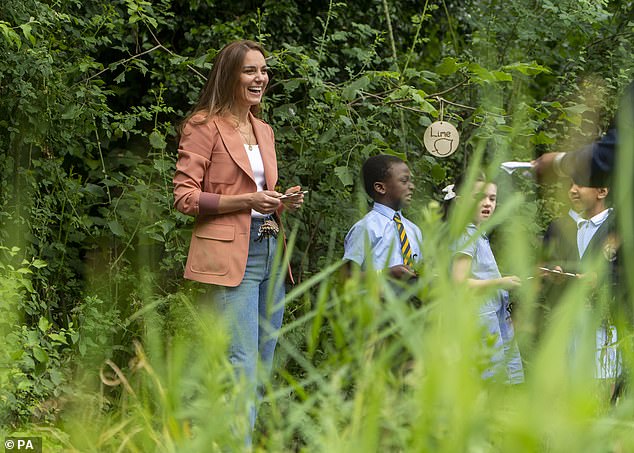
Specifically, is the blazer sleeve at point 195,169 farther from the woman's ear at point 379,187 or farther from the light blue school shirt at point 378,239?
the woman's ear at point 379,187

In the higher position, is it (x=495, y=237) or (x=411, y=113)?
(x=411, y=113)

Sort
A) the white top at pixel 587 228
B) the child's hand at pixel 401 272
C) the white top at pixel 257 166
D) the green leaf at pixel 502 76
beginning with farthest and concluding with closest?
the green leaf at pixel 502 76 < the white top at pixel 587 228 < the white top at pixel 257 166 < the child's hand at pixel 401 272

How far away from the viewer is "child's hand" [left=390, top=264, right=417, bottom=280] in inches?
144

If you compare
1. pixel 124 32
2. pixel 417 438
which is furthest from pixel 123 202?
pixel 417 438

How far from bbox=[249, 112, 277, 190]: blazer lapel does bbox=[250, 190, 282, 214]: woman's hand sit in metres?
0.20

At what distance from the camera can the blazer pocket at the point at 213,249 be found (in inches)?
144

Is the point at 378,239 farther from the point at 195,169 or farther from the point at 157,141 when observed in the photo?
the point at 157,141

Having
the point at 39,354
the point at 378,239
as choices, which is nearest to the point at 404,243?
the point at 378,239

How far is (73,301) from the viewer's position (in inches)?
217

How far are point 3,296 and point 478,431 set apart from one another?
305cm

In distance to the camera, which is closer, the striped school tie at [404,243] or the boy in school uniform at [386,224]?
the boy in school uniform at [386,224]

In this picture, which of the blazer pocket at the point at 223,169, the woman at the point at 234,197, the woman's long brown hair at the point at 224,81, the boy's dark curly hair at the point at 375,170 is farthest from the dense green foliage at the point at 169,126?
the woman's long brown hair at the point at 224,81

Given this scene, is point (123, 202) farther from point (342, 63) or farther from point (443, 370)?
point (443, 370)

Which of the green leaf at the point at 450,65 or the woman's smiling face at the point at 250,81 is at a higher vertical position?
the green leaf at the point at 450,65
